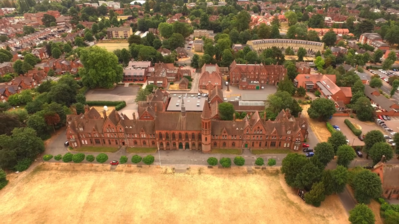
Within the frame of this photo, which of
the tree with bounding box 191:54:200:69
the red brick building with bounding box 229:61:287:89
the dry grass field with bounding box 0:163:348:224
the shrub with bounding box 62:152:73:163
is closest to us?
the dry grass field with bounding box 0:163:348:224

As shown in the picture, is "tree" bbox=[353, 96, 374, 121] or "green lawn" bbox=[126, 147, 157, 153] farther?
"tree" bbox=[353, 96, 374, 121]

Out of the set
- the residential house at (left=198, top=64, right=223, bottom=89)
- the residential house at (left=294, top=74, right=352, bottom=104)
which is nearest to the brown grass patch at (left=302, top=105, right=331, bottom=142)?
the residential house at (left=294, top=74, right=352, bottom=104)

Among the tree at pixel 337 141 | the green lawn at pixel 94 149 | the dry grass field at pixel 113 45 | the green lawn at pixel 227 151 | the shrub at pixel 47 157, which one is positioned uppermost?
the dry grass field at pixel 113 45

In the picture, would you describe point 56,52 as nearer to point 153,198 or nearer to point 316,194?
point 153,198

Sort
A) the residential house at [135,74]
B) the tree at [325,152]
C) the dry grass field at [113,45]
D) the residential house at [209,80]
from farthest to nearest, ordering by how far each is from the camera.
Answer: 1. the dry grass field at [113,45]
2. the residential house at [135,74]
3. the residential house at [209,80]
4. the tree at [325,152]

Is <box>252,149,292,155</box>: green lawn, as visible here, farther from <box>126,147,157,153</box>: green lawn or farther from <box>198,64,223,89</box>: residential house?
<box>198,64,223,89</box>: residential house

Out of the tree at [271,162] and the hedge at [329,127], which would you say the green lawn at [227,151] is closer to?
the tree at [271,162]

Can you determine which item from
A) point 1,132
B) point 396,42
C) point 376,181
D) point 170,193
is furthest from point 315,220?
point 396,42

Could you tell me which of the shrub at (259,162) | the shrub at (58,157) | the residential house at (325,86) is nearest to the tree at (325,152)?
the shrub at (259,162)
